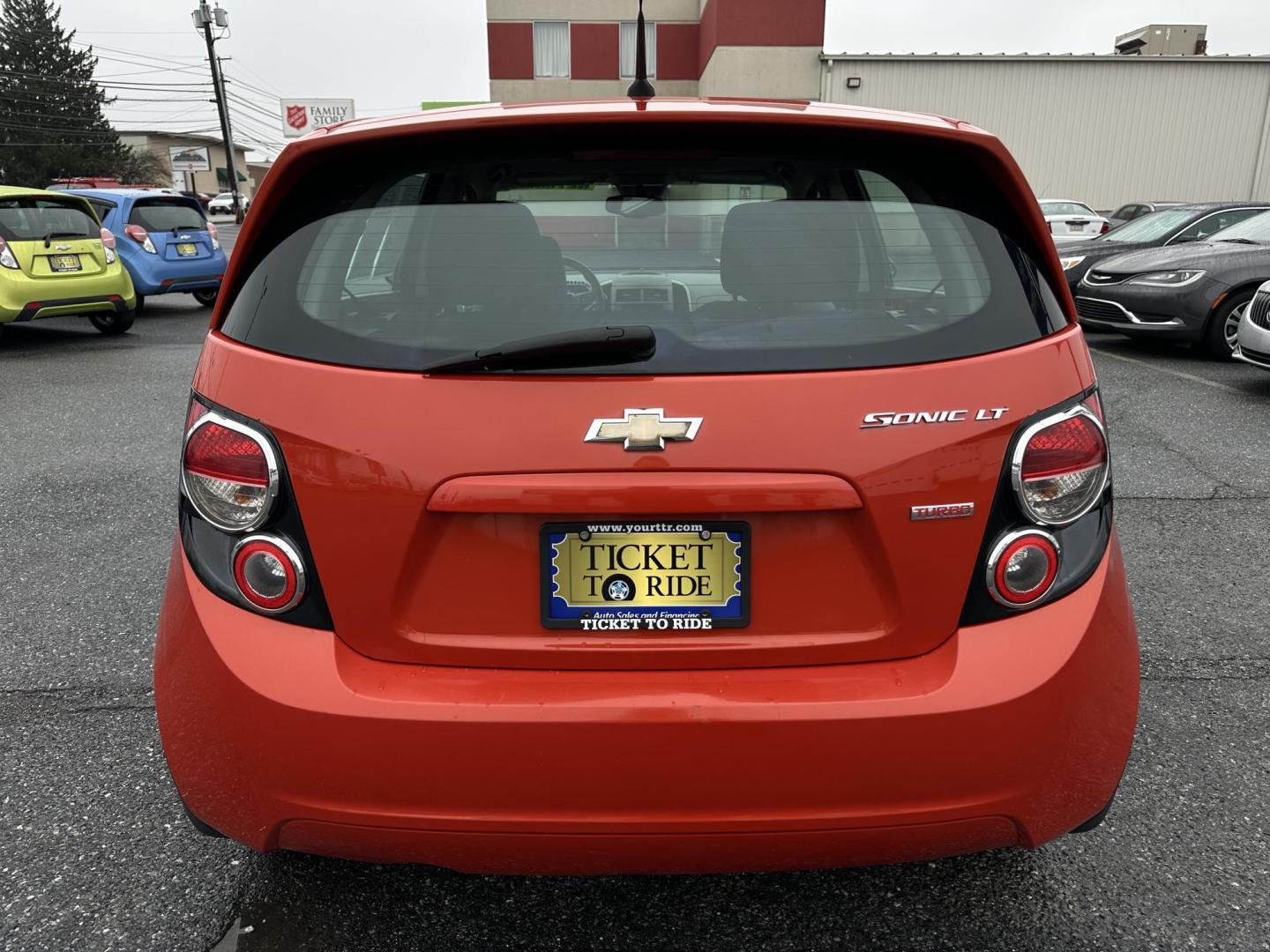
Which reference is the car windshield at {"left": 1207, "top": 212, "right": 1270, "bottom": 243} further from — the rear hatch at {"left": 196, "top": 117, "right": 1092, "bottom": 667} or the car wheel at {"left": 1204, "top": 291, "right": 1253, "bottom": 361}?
the rear hatch at {"left": 196, "top": 117, "right": 1092, "bottom": 667}

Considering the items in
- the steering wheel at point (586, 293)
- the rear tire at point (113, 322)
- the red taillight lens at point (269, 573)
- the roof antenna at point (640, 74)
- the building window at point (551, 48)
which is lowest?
the rear tire at point (113, 322)

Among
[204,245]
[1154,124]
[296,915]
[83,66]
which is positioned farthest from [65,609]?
[83,66]

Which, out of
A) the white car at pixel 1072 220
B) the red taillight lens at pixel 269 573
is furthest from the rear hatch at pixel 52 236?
the white car at pixel 1072 220

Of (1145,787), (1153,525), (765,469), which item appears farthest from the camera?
(1153,525)

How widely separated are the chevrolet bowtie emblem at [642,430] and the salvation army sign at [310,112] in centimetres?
3669

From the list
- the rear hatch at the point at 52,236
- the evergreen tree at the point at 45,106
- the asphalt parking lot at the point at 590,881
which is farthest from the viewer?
the evergreen tree at the point at 45,106

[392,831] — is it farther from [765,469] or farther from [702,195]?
[702,195]

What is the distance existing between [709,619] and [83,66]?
264 ft

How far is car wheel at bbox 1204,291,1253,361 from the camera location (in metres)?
9.34

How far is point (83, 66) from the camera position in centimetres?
6694

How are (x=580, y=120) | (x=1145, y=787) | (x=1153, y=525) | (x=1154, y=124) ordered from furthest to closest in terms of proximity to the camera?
(x=1154, y=124) < (x=1153, y=525) < (x=1145, y=787) < (x=580, y=120)

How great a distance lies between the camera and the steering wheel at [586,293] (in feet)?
5.72

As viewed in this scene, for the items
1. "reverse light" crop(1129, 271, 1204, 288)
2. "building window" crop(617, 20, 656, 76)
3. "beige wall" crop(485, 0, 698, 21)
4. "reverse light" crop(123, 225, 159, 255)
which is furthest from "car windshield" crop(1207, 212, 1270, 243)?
"beige wall" crop(485, 0, 698, 21)

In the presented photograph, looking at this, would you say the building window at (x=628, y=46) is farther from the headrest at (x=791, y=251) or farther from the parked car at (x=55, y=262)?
the headrest at (x=791, y=251)
